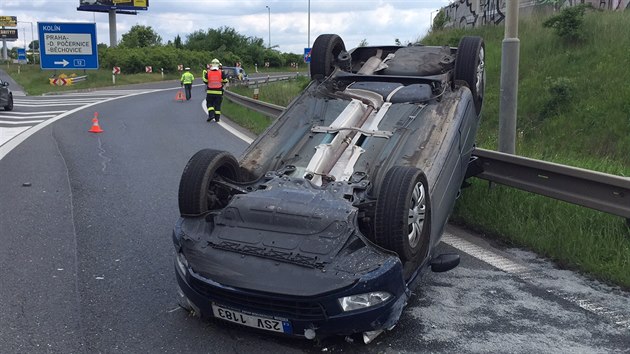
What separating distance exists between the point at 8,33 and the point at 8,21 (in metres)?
5.13

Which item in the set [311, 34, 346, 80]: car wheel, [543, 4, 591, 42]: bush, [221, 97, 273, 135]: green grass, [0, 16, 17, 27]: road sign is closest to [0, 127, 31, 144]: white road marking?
→ [221, 97, 273, 135]: green grass

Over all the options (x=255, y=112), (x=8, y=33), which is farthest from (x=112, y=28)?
(x=8, y=33)

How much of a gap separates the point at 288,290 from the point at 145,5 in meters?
66.6

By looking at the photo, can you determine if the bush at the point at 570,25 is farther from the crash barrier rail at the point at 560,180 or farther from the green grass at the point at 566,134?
the crash barrier rail at the point at 560,180

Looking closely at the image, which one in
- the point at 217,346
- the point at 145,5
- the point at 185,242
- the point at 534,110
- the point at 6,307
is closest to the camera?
the point at 217,346

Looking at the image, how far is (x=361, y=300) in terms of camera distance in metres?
3.31

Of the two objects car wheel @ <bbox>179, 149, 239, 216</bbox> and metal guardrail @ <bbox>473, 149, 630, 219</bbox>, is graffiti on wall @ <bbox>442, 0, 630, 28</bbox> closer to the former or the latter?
metal guardrail @ <bbox>473, 149, 630, 219</bbox>

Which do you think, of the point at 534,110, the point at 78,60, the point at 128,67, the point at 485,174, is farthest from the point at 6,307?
the point at 128,67

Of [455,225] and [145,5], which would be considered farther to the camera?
[145,5]

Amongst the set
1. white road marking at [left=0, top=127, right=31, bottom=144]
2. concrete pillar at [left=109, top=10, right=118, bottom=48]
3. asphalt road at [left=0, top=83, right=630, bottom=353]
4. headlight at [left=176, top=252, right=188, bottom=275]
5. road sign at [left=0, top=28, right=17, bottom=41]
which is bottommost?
asphalt road at [left=0, top=83, right=630, bottom=353]

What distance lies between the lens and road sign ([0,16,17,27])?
382ft

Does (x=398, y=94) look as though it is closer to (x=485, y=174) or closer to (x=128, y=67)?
(x=485, y=174)

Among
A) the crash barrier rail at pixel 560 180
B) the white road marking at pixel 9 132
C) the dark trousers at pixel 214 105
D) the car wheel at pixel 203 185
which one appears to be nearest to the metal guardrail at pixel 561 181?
the crash barrier rail at pixel 560 180

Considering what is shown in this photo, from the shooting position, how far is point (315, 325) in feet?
10.8
